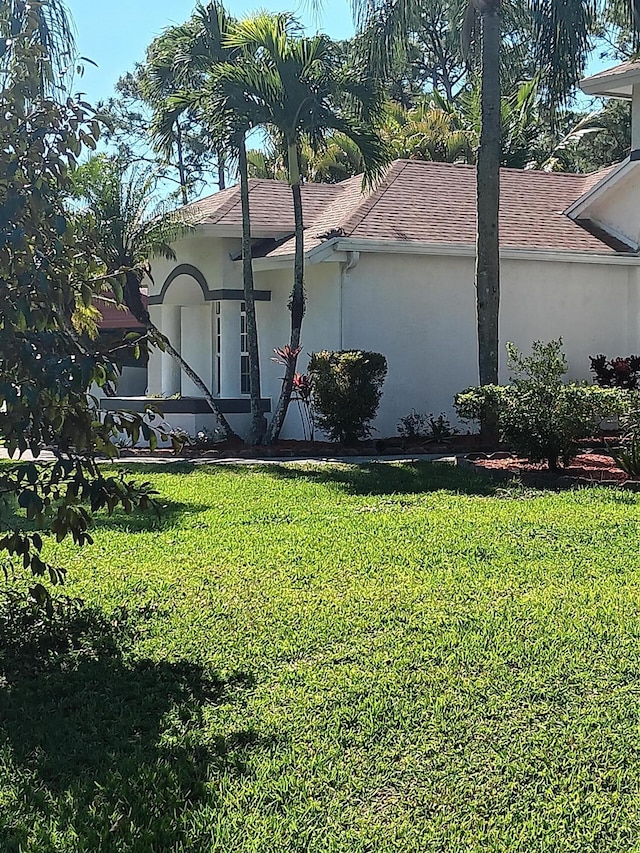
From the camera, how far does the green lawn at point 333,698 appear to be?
3877 millimetres

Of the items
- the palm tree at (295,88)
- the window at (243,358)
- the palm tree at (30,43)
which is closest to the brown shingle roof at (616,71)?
the palm tree at (295,88)

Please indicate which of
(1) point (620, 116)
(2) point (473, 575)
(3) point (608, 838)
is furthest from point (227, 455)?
(1) point (620, 116)

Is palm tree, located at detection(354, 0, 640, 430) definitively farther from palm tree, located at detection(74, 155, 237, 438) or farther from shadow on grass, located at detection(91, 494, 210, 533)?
shadow on grass, located at detection(91, 494, 210, 533)

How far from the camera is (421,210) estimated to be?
1791 cm

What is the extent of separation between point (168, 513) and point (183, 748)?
5614mm

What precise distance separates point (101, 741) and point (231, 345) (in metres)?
14.3

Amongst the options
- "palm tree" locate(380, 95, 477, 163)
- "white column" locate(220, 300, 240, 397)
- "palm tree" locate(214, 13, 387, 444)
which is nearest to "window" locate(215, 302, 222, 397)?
"white column" locate(220, 300, 240, 397)

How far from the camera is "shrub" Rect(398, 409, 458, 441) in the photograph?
53.5 feet

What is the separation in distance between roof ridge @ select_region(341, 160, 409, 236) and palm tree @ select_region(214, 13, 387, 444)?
151 cm

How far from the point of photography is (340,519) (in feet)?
31.4

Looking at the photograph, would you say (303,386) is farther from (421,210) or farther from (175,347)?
(175,347)

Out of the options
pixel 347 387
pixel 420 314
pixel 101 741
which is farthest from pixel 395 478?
pixel 101 741

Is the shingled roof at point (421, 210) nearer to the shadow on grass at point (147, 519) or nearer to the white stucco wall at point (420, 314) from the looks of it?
the white stucco wall at point (420, 314)

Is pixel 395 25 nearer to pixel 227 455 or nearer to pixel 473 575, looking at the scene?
pixel 227 455
